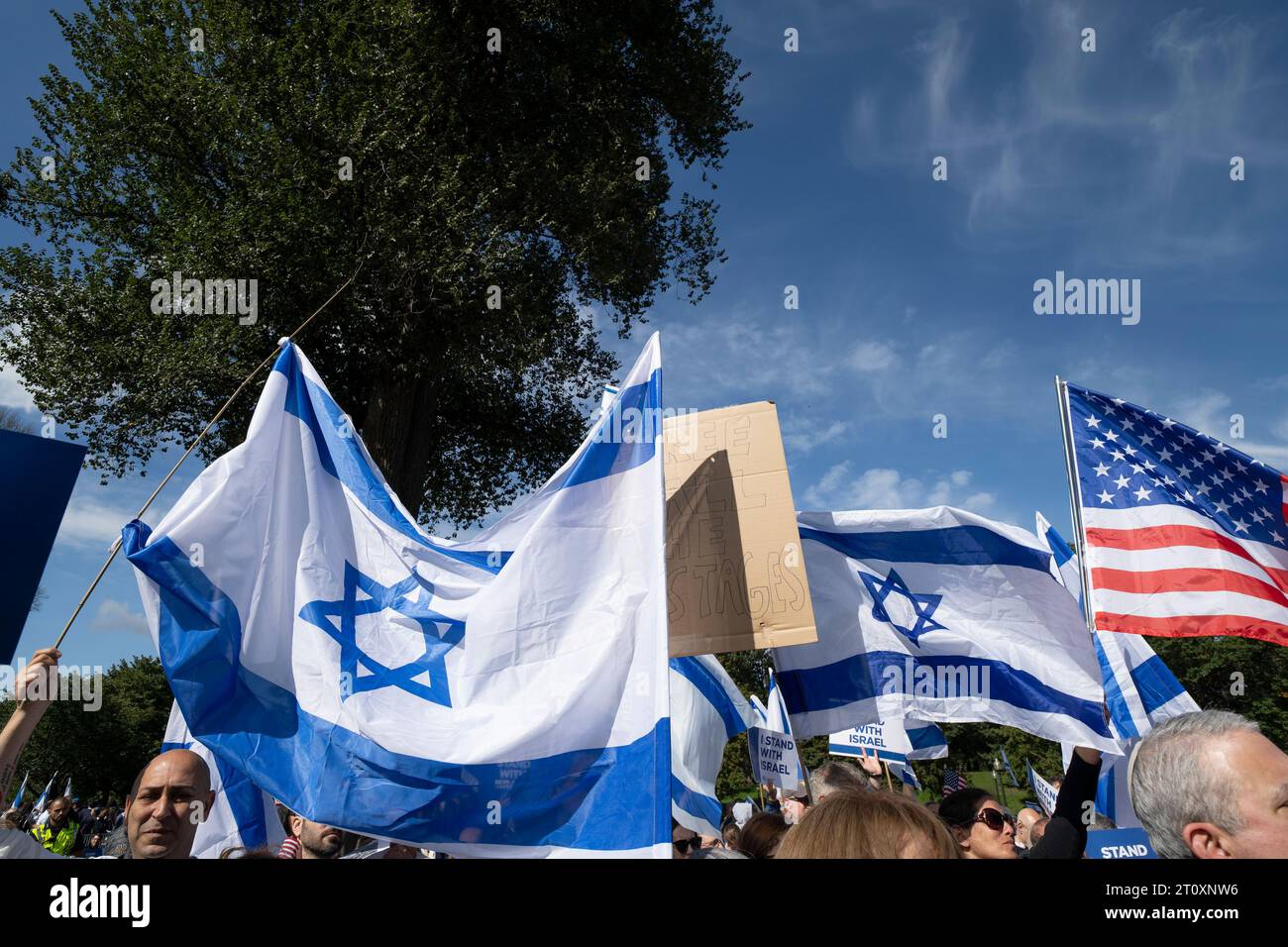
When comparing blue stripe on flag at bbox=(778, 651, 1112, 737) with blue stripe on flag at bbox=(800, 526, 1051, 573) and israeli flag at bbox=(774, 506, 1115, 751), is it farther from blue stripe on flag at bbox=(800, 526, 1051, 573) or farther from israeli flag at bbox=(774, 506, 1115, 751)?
blue stripe on flag at bbox=(800, 526, 1051, 573)

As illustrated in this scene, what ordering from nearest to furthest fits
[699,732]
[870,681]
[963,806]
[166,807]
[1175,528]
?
1. [166,807]
2. [963,806]
3. [1175,528]
4. [870,681]
5. [699,732]

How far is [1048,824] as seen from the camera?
311cm

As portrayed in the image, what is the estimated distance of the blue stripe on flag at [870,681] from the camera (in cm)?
625

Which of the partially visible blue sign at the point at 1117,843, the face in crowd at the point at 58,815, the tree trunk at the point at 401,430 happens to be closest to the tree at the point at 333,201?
the tree trunk at the point at 401,430

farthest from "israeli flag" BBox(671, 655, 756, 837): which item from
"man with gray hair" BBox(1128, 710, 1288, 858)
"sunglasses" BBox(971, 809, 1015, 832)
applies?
"man with gray hair" BBox(1128, 710, 1288, 858)

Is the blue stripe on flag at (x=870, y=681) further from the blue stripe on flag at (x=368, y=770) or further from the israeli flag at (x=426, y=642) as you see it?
the blue stripe on flag at (x=368, y=770)

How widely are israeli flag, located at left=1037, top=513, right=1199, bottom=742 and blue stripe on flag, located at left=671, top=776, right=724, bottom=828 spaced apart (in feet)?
12.0

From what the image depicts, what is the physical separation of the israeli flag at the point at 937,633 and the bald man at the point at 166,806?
14.1 feet

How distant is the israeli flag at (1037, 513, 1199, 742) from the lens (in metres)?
7.62

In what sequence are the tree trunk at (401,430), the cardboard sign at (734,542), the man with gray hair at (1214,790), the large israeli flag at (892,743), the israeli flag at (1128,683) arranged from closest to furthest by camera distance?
the man with gray hair at (1214,790)
the cardboard sign at (734,542)
the israeli flag at (1128,683)
the large israeli flag at (892,743)
the tree trunk at (401,430)

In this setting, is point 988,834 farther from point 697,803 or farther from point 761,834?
point 697,803

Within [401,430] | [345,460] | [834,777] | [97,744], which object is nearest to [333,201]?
[401,430]

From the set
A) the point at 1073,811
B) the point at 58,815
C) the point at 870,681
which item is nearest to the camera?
the point at 1073,811

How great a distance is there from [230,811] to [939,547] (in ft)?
17.8
